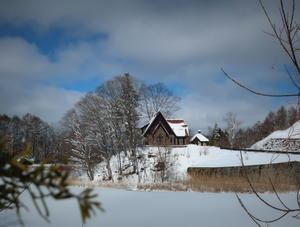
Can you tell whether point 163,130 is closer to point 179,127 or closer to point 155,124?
point 155,124

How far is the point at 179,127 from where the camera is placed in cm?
3150

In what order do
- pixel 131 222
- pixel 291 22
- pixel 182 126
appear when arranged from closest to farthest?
1. pixel 291 22
2. pixel 131 222
3. pixel 182 126

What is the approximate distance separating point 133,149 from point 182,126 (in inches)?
418

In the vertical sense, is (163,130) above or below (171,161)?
above

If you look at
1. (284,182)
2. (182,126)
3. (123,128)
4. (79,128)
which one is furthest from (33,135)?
(284,182)

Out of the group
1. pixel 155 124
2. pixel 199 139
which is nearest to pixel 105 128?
pixel 155 124

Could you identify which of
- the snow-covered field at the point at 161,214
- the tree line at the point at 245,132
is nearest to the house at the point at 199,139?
the tree line at the point at 245,132

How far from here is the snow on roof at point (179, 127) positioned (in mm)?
30828

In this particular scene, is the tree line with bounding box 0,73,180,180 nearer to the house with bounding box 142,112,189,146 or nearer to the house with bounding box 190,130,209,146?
the house with bounding box 142,112,189,146

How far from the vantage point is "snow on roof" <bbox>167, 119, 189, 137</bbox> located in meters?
30.8

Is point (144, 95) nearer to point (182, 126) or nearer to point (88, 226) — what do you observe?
point (182, 126)

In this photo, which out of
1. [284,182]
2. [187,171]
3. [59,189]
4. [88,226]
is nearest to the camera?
[59,189]

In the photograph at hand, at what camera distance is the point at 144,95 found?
29.7m

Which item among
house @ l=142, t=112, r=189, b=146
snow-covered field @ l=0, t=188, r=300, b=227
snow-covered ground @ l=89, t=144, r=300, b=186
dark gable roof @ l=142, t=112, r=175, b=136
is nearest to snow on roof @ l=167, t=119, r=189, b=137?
house @ l=142, t=112, r=189, b=146
